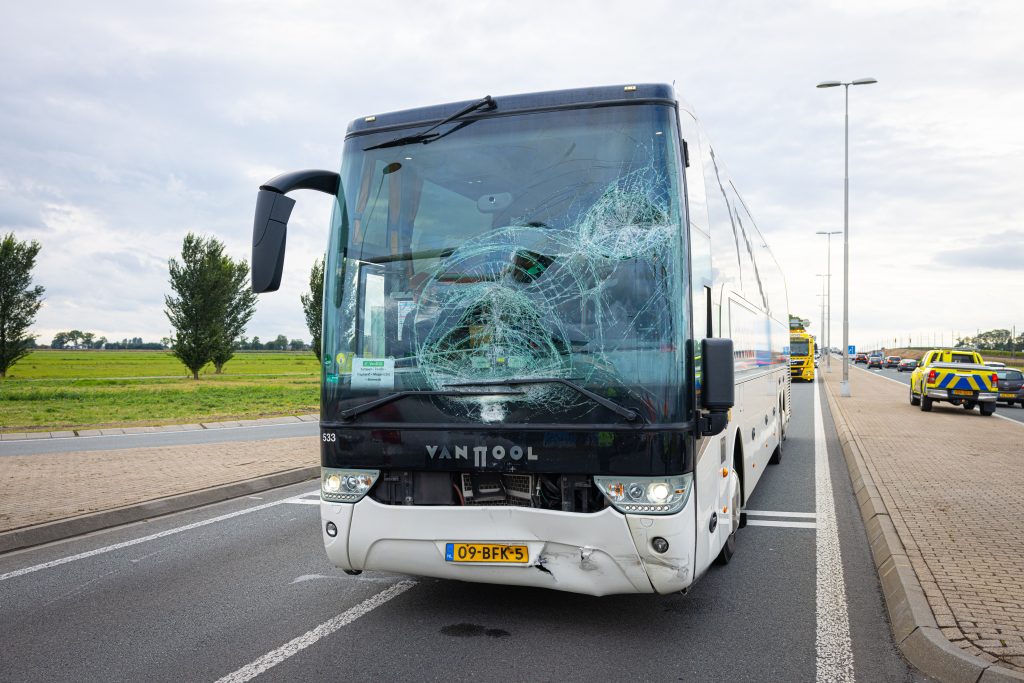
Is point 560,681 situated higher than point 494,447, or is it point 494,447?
point 494,447

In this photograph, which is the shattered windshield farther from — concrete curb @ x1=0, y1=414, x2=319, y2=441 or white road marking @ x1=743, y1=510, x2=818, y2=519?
concrete curb @ x1=0, y1=414, x2=319, y2=441

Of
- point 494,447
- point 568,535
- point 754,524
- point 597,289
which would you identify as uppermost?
point 597,289

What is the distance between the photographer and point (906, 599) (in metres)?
4.99

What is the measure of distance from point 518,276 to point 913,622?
2.95 meters

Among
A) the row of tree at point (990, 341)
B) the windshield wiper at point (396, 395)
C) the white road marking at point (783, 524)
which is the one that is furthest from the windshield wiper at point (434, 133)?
the row of tree at point (990, 341)

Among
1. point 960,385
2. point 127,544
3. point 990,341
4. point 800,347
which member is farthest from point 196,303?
point 990,341

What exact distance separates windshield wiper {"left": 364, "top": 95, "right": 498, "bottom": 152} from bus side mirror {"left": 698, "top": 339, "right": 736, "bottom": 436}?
75.5 inches

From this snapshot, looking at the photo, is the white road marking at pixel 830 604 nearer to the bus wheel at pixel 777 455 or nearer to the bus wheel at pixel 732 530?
the bus wheel at pixel 732 530

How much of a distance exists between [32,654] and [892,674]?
4.57 m

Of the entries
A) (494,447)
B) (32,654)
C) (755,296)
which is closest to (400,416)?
(494,447)

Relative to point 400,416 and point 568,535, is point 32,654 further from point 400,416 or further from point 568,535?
point 568,535

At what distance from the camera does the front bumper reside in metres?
4.37

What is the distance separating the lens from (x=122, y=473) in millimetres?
10961

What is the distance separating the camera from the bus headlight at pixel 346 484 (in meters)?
4.81
